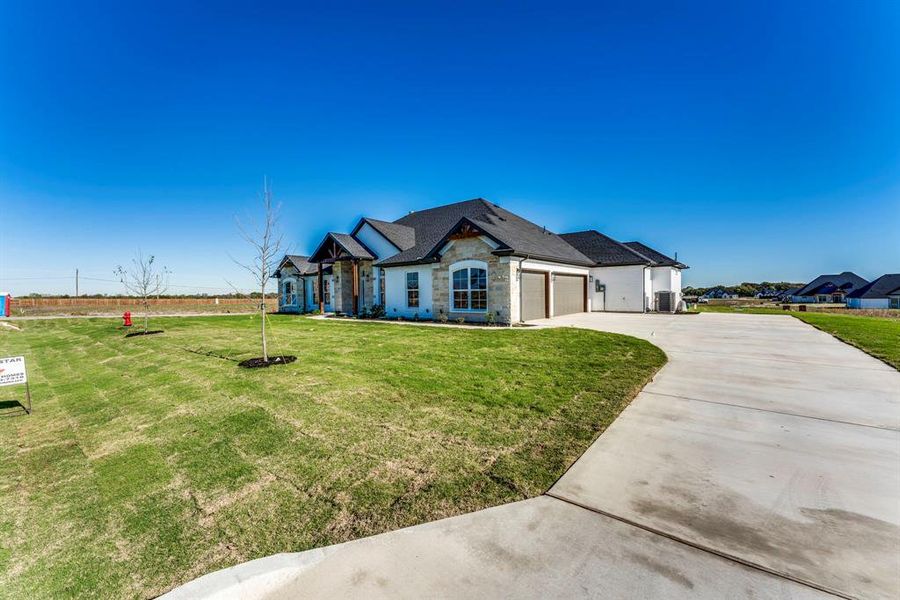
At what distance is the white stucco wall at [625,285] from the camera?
23875 mm

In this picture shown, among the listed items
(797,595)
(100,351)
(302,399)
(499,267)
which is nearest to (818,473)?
(797,595)

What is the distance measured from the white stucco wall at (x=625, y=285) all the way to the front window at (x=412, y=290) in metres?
12.8

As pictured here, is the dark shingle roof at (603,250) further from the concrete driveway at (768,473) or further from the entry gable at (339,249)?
the concrete driveway at (768,473)

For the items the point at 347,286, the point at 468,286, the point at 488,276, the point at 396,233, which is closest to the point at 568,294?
the point at 488,276

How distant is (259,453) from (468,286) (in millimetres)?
14217

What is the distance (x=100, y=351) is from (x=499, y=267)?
14284 millimetres

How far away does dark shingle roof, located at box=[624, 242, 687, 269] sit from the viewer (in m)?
25.5

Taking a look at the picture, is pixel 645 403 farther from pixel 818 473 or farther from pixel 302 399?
pixel 302 399

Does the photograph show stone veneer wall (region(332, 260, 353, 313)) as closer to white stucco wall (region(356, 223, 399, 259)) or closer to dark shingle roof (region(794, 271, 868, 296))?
white stucco wall (region(356, 223, 399, 259))

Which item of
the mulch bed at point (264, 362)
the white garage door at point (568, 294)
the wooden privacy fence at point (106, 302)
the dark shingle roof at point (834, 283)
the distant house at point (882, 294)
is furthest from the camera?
the dark shingle roof at point (834, 283)

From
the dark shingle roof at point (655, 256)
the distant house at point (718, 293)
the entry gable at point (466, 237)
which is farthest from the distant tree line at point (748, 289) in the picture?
the entry gable at point (466, 237)

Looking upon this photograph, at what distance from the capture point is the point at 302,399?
5863mm

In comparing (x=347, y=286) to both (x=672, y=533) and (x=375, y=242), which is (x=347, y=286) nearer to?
(x=375, y=242)

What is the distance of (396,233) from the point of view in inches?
923
